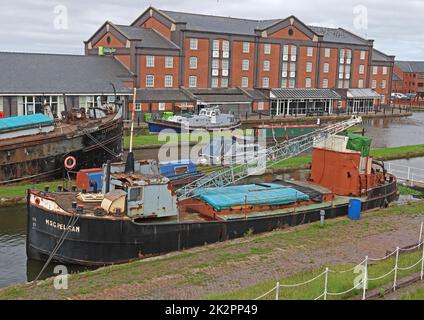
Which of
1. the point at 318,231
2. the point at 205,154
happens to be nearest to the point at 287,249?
the point at 318,231

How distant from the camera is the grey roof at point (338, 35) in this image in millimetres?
89644

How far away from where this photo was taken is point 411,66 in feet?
506

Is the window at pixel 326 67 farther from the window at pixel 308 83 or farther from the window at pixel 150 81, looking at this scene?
the window at pixel 150 81

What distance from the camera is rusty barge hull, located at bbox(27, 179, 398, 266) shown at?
2019 centimetres

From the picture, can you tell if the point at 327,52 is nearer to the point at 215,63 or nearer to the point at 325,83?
the point at 325,83

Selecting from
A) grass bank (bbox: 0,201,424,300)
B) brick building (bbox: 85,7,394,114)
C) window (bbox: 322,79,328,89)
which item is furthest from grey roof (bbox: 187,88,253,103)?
grass bank (bbox: 0,201,424,300)

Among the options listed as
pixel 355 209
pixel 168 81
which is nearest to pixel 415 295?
pixel 355 209

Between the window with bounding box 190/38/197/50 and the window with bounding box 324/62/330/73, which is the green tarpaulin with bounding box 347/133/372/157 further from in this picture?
the window with bounding box 324/62/330/73

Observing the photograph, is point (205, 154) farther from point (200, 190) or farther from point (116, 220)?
point (116, 220)

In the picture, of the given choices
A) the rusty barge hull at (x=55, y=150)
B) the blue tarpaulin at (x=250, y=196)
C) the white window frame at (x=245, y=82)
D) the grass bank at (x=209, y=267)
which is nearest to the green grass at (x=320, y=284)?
the grass bank at (x=209, y=267)

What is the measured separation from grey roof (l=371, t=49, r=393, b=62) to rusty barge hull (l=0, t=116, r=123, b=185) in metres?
72.2

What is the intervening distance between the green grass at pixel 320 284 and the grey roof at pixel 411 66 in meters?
145

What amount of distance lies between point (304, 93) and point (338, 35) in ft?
57.2
